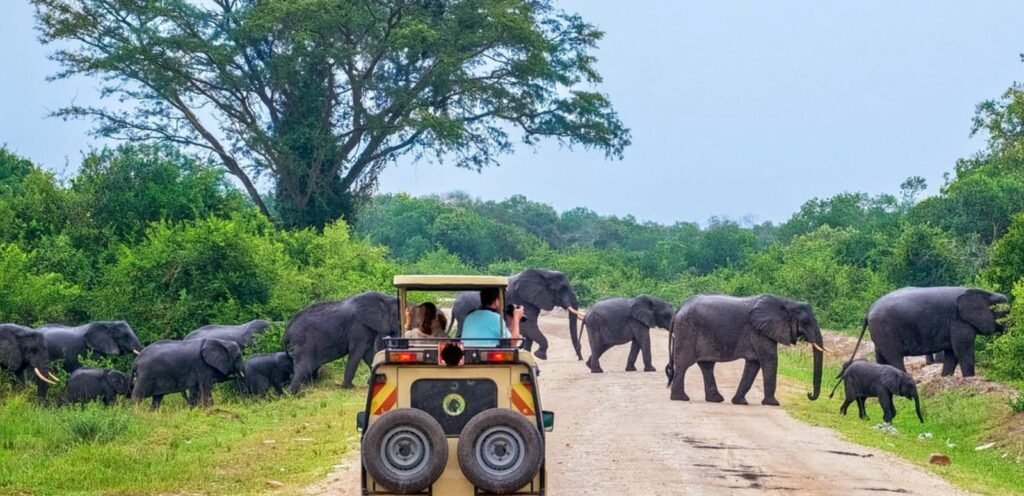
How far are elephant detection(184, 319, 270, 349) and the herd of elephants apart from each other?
0.07 ft

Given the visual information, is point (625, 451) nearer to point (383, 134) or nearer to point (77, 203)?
point (77, 203)

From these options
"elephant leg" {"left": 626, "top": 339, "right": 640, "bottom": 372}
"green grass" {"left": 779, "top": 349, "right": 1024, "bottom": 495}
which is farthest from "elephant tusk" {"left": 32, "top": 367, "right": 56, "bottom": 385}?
"green grass" {"left": 779, "top": 349, "right": 1024, "bottom": 495}

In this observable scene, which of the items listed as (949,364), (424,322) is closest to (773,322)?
(949,364)

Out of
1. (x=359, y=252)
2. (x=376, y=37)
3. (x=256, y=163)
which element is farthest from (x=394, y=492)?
(x=256, y=163)

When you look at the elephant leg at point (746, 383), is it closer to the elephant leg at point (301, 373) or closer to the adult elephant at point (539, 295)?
the elephant leg at point (301, 373)

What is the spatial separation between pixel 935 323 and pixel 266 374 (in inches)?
469

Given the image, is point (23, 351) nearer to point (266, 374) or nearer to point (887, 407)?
point (266, 374)

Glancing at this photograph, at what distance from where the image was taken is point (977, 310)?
1039 inches

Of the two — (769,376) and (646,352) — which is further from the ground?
(646,352)

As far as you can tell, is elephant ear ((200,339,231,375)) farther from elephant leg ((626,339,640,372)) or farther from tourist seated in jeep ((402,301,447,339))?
tourist seated in jeep ((402,301,447,339))

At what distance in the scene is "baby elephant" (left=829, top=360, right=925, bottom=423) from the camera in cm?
2183

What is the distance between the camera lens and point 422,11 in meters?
46.7

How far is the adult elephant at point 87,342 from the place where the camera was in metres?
25.9

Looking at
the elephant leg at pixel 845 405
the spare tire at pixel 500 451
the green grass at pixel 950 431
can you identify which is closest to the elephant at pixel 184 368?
the green grass at pixel 950 431
